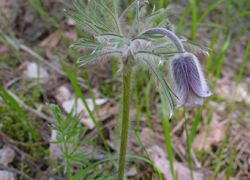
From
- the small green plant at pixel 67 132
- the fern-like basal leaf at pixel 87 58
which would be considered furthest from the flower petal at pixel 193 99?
the small green plant at pixel 67 132

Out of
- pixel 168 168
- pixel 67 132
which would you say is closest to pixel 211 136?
pixel 168 168

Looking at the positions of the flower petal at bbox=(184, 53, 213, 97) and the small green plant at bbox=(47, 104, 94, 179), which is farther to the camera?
the small green plant at bbox=(47, 104, 94, 179)

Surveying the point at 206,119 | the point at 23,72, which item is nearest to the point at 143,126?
the point at 206,119

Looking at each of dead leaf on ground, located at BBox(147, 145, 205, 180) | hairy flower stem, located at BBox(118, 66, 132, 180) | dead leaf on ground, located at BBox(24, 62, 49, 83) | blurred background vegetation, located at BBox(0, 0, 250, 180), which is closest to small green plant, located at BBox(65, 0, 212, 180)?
hairy flower stem, located at BBox(118, 66, 132, 180)

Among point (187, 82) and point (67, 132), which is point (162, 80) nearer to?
point (187, 82)

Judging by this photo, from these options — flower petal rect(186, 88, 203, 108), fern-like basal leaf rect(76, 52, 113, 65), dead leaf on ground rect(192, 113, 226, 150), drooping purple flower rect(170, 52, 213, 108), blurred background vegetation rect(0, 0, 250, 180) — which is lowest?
dead leaf on ground rect(192, 113, 226, 150)

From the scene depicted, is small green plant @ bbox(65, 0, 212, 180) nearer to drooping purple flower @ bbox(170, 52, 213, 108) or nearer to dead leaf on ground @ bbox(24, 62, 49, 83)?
drooping purple flower @ bbox(170, 52, 213, 108)

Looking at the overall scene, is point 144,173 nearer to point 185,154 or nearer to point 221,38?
point 185,154
